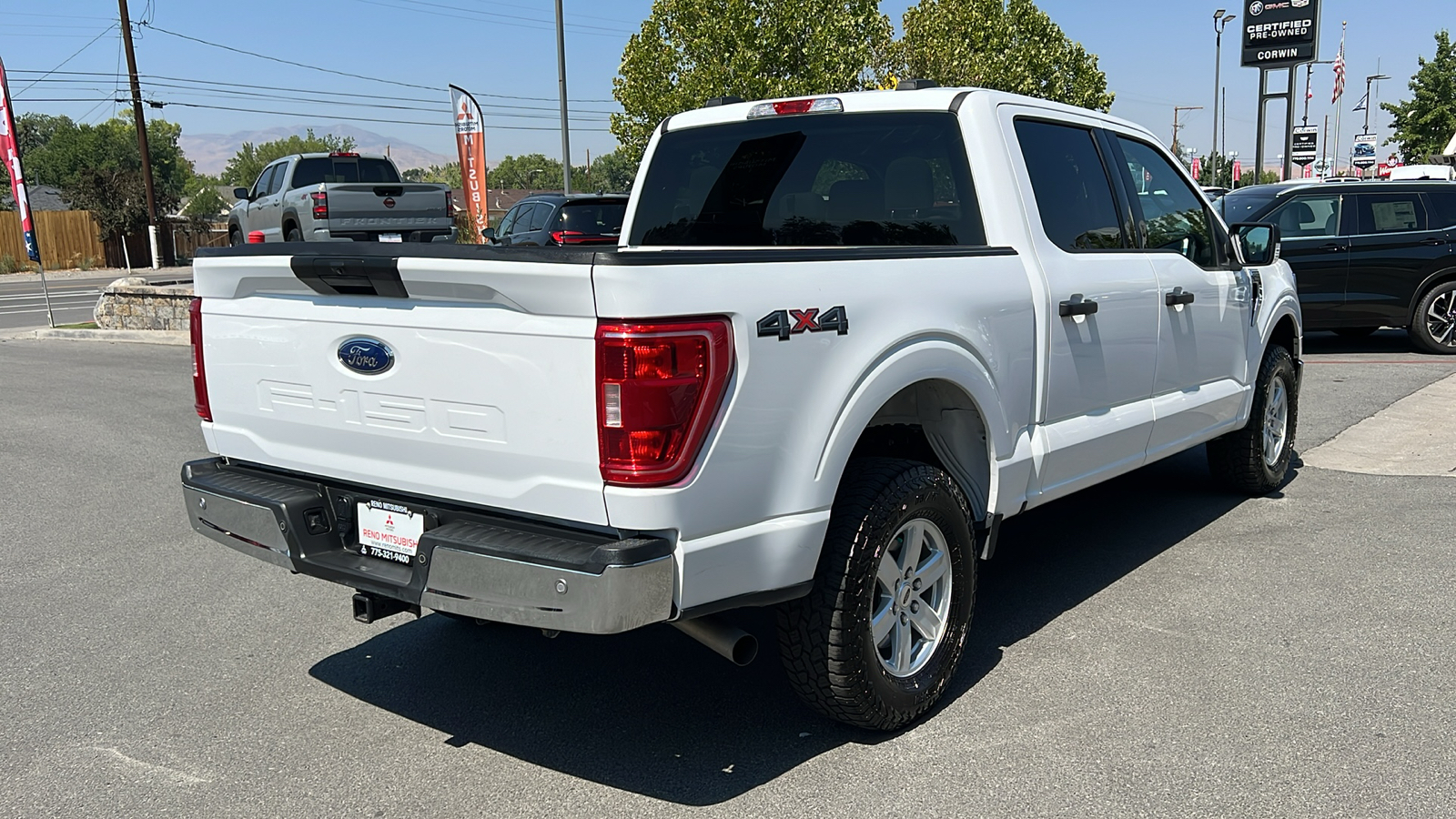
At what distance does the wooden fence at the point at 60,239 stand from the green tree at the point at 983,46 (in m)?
31.9

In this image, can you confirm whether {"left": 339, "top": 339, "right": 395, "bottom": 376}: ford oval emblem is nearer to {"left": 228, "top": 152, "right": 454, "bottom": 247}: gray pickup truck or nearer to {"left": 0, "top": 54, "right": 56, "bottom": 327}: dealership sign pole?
{"left": 228, "top": 152, "right": 454, "bottom": 247}: gray pickup truck

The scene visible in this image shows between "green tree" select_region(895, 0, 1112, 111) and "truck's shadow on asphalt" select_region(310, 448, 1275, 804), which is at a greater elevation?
"green tree" select_region(895, 0, 1112, 111)

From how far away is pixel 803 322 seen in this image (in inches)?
123

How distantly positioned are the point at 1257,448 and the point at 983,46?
35.8 metres

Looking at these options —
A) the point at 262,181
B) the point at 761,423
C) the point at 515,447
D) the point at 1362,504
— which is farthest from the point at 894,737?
the point at 262,181

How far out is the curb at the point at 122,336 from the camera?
16.8 metres

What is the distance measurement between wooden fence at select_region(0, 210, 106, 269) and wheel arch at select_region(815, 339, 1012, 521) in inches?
1898

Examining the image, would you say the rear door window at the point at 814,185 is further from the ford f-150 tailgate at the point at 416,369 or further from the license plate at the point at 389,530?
the license plate at the point at 389,530

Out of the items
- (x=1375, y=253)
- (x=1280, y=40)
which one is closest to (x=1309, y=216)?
(x=1375, y=253)

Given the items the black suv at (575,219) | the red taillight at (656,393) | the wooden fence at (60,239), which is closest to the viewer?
the red taillight at (656,393)

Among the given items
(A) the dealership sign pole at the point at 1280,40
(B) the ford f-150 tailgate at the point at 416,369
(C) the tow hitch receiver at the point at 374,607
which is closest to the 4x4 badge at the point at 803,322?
(B) the ford f-150 tailgate at the point at 416,369

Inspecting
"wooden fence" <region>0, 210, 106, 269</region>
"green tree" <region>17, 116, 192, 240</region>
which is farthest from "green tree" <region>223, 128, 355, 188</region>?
"wooden fence" <region>0, 210, 106, 269</region>

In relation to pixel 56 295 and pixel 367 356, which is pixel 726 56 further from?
pixel 367 356

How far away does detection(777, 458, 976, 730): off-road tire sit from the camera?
3346mm
